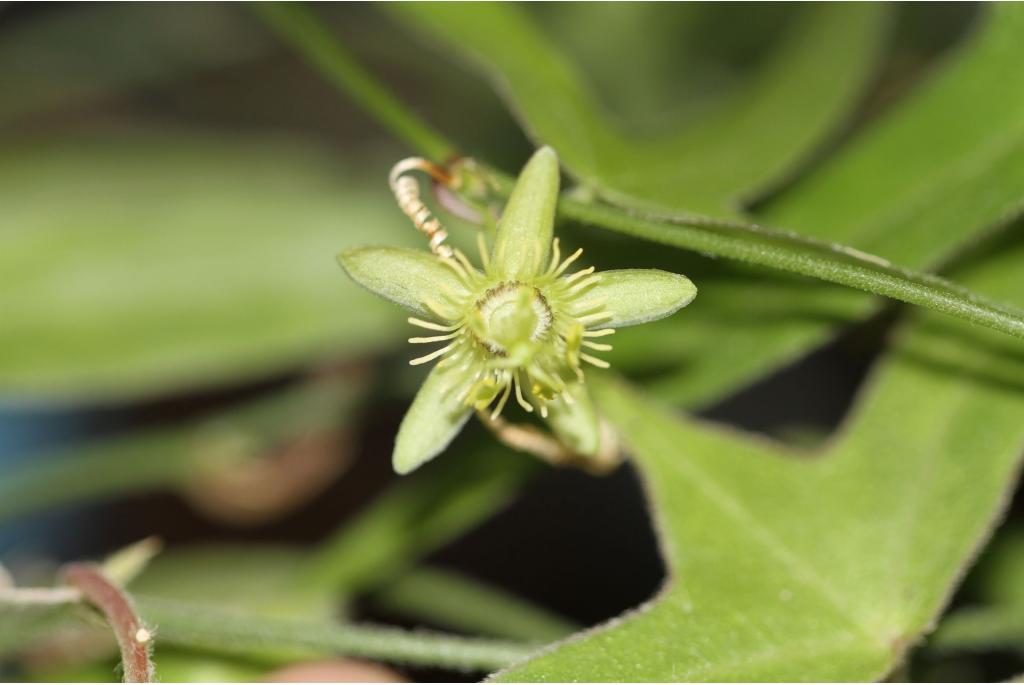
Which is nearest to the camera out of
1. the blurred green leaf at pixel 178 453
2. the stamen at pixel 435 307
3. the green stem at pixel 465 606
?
the stamen at pixel 435 307

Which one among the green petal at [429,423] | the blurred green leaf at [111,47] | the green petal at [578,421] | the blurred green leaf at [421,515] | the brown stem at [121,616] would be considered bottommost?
the brown stem at [121,616]

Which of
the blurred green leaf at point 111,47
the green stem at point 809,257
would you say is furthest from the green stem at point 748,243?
the blurred green leaf at point 111,47

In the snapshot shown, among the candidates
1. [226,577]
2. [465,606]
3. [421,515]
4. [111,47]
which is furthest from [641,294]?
[111,47]

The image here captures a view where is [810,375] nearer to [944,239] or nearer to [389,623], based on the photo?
[389,623]

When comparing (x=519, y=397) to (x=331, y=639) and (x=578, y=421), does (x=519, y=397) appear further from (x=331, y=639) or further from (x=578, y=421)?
(x=331, y=639)

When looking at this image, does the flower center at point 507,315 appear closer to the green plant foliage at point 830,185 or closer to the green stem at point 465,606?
the green plant foliage at point 830,185

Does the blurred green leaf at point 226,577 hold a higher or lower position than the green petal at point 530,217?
higher

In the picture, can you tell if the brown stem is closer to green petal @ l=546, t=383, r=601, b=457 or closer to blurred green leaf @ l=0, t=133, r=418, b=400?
green petal @ l=546, t=383, r=601, b=457
